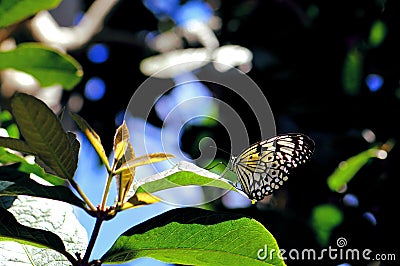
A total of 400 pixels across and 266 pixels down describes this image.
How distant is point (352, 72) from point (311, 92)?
187 millimetres

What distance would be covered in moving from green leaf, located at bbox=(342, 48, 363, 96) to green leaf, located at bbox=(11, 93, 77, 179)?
1.79m

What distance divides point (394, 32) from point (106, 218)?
1.82 m

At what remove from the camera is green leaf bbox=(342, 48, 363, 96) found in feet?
7.55

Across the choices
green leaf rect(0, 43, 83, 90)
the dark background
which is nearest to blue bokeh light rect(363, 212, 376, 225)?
the dark background

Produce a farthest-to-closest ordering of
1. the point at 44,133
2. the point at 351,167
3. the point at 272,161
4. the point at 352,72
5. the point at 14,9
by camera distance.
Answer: the point at 352,72 < the point at 351,167 < the point at 14,9 < the point at 272,161 < the point at 44,133

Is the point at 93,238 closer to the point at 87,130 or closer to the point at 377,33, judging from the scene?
the point at 87,130

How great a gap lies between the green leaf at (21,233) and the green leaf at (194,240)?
0.26ft

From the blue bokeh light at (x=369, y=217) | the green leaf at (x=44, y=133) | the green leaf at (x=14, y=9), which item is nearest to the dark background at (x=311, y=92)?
the blue bokeh light at (x=369, y=217)

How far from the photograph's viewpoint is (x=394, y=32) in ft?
7.40

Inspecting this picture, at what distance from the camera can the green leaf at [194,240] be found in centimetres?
74

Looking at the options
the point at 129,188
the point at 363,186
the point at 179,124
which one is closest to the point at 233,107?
the point at 179,124

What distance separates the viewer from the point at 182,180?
0.72 m

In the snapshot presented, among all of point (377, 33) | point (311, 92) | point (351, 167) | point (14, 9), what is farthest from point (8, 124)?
point (377, 33)

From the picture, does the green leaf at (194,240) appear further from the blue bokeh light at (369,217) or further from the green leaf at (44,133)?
the blue bokeh light at (369,217)
